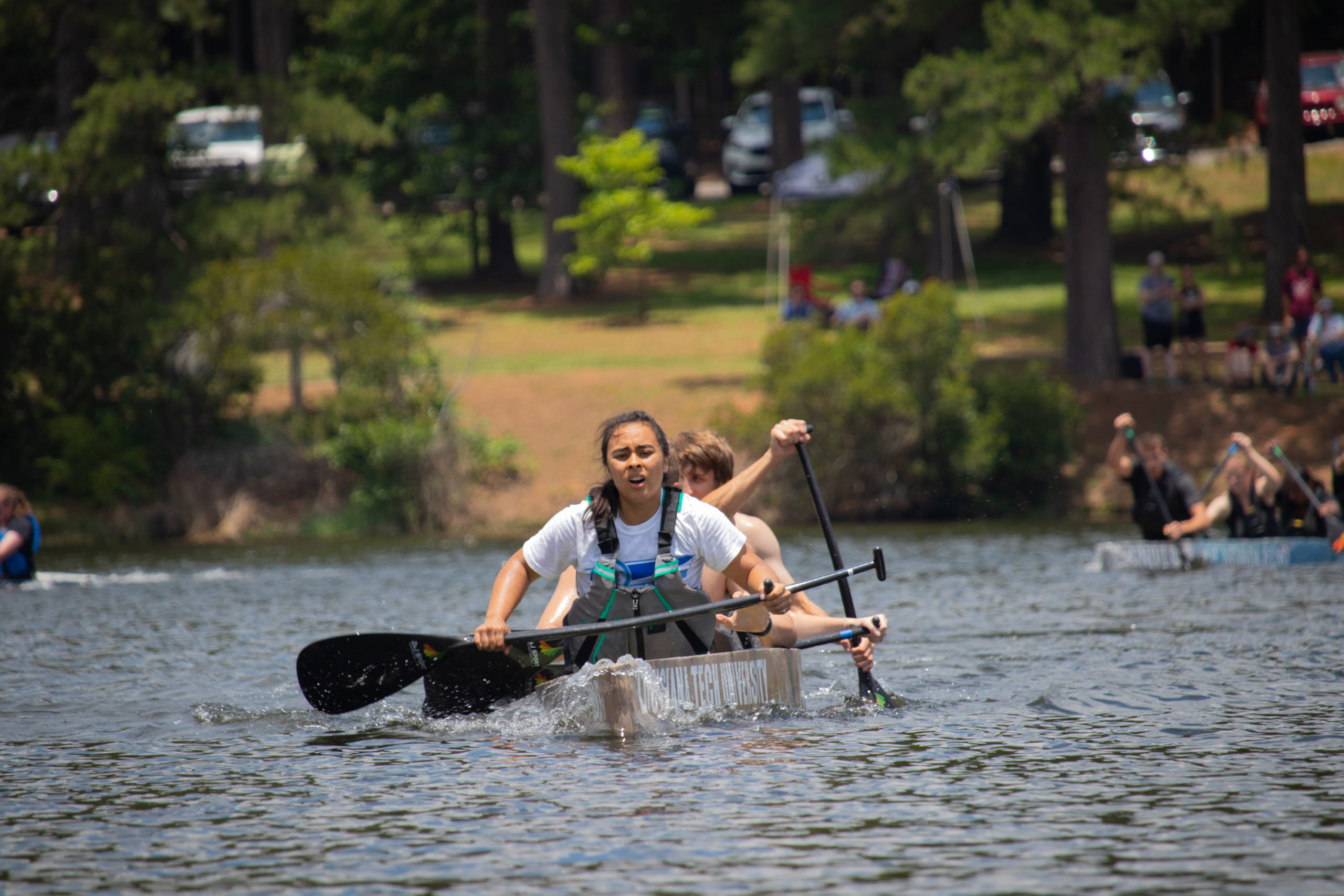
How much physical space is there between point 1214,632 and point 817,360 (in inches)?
452

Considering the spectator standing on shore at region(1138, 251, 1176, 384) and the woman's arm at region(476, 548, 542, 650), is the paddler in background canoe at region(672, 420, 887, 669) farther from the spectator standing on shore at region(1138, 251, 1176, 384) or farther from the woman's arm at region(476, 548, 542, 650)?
the spectator standing on shore at region(1138, 251, 1176, 384)

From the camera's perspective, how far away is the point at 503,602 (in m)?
8.05

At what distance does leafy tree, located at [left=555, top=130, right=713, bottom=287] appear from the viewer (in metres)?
30.2

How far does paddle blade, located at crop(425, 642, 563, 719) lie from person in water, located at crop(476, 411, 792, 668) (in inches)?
30.8

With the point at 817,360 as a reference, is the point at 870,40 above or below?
above

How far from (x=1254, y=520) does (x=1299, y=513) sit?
1.96ft

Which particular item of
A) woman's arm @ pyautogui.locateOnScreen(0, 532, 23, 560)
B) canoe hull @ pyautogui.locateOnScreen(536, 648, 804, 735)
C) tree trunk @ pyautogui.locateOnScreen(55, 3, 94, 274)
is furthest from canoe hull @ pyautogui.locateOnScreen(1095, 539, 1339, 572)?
tree trunk @ pyautogui.locateOnScreen(55, 3, 94, 274)

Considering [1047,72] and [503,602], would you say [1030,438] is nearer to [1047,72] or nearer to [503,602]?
[1047,72]

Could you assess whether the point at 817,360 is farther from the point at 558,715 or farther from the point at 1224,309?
the point at 558,715

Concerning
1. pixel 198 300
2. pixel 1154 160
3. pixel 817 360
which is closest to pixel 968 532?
pixel 817 360

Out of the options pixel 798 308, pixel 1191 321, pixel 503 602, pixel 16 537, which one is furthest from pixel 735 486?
pixel 798 308

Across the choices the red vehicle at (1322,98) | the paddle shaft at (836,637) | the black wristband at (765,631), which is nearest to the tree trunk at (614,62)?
the red vehicle at (1322,98)

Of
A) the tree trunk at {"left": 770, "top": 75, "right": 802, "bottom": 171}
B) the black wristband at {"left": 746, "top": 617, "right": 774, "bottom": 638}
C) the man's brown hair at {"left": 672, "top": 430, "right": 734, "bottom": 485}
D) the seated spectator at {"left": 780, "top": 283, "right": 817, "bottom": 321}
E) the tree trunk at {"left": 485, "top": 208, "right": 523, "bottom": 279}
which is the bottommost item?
the black wristband at {"left": 746, "top": 617, "right": 774, "bottom": 638}

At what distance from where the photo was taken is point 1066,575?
54.9 ft
